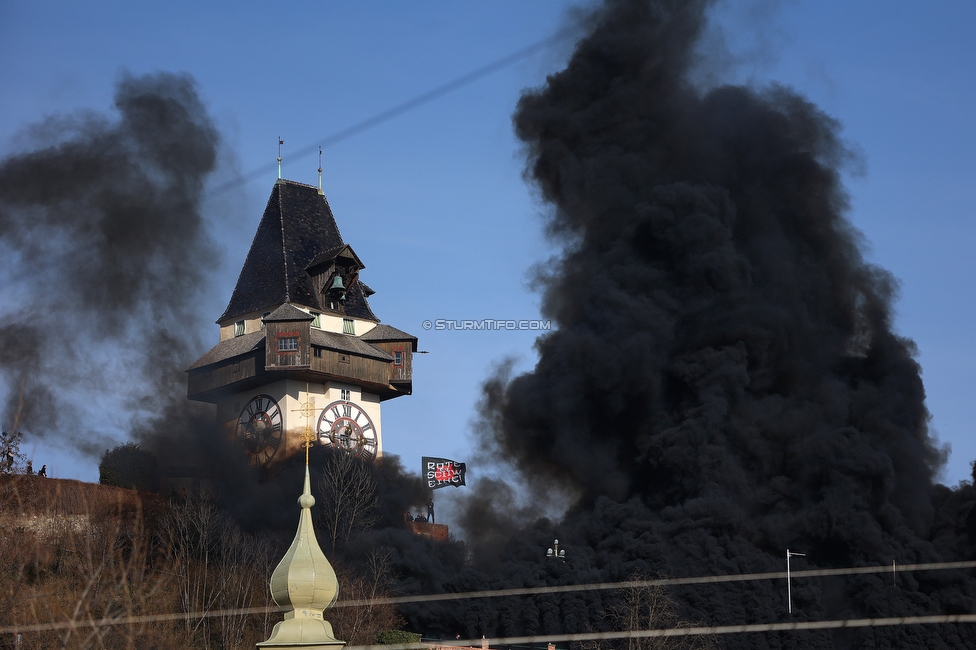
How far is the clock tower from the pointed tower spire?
4939cm

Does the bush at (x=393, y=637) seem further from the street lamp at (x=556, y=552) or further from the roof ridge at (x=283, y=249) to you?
the roof ridge at (x=283, y=249)

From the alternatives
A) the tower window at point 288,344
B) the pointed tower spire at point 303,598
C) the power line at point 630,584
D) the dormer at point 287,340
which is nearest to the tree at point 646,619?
the power line at point 630,584

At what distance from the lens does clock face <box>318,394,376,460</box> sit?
2729 inches

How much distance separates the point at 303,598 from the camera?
18516 millimetres

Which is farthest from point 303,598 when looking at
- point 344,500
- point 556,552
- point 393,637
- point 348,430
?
point 556,552

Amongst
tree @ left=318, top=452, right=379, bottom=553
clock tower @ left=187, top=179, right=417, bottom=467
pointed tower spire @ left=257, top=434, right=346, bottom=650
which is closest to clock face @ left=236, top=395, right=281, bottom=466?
clock tower @ left=187, top=179, right=417, bottom=467

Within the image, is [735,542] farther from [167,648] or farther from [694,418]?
[167,648]

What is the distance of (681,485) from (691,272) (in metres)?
12.5

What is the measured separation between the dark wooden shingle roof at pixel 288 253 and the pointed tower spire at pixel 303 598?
54.0m

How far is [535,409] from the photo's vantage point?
7862 centimetres

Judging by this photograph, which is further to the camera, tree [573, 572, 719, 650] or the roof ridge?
the roof ridge

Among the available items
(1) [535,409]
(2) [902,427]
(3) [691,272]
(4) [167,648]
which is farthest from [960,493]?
(4) [167,648]

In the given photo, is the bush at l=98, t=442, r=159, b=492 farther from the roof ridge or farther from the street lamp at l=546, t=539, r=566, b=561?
the street lamp at l=546, t=539, r=566, b=561

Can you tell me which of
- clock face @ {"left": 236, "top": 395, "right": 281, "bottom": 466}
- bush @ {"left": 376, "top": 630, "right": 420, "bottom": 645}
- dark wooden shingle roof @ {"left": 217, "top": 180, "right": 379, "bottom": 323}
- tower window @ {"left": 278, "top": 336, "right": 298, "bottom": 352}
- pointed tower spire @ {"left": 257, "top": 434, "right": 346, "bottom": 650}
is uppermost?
dark wooden shingle roof @ {"left": 217, "top": 180, "right": 379, "bottom": 323}
